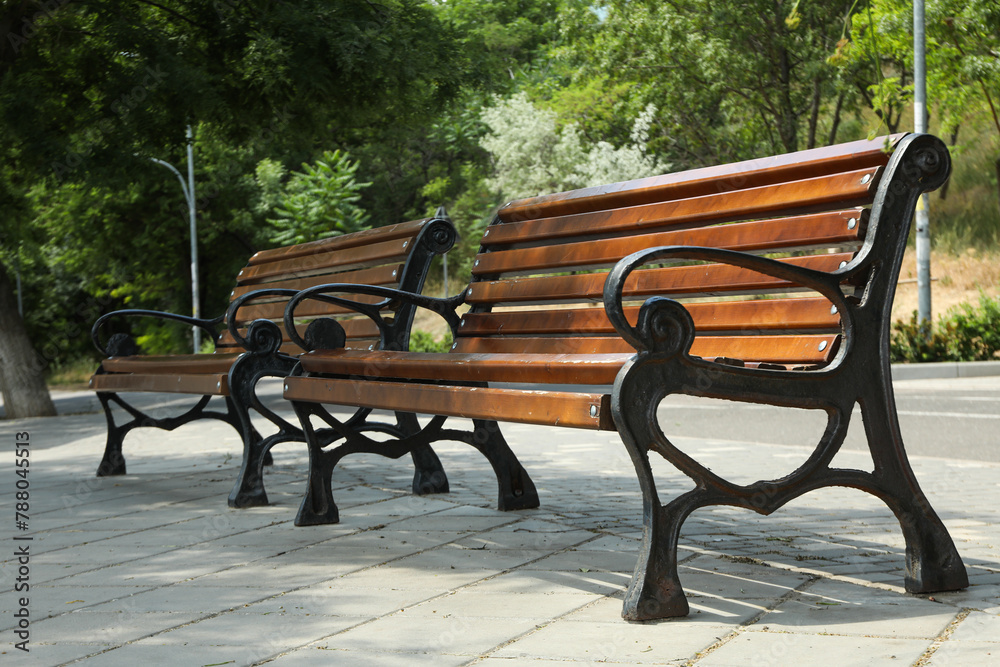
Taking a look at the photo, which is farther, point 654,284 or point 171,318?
point 171,318

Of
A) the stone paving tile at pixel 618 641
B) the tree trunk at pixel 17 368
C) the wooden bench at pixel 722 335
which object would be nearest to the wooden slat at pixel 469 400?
the wooden bench at pixel 722 335

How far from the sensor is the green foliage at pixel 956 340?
15898 mm

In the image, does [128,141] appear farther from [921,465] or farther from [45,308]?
[45,308]

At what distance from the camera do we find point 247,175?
36.6m

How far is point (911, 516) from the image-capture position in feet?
9.55

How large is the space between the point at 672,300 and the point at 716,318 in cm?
80

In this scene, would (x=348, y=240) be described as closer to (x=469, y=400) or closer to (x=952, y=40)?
(x=469, y=400)

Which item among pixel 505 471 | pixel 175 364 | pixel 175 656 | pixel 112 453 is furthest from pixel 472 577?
pixel 112 453

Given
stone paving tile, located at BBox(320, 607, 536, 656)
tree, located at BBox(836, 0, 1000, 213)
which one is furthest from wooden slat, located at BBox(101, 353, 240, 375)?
tree, located at BBox(836, 0, 1000, 213)

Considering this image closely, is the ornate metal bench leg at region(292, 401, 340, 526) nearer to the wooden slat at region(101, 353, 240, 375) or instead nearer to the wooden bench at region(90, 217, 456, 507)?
the wooden bench at region(90, 217, 456, 507)

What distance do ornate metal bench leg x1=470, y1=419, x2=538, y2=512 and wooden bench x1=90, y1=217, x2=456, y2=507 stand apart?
42 cm

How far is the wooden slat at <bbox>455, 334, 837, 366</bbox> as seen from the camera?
292 centimetres

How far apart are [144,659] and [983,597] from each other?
216 centimetres

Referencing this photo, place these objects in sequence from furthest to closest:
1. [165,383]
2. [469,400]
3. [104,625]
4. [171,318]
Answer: [171,318]
[165,383]
[469,400]
[104,625]
